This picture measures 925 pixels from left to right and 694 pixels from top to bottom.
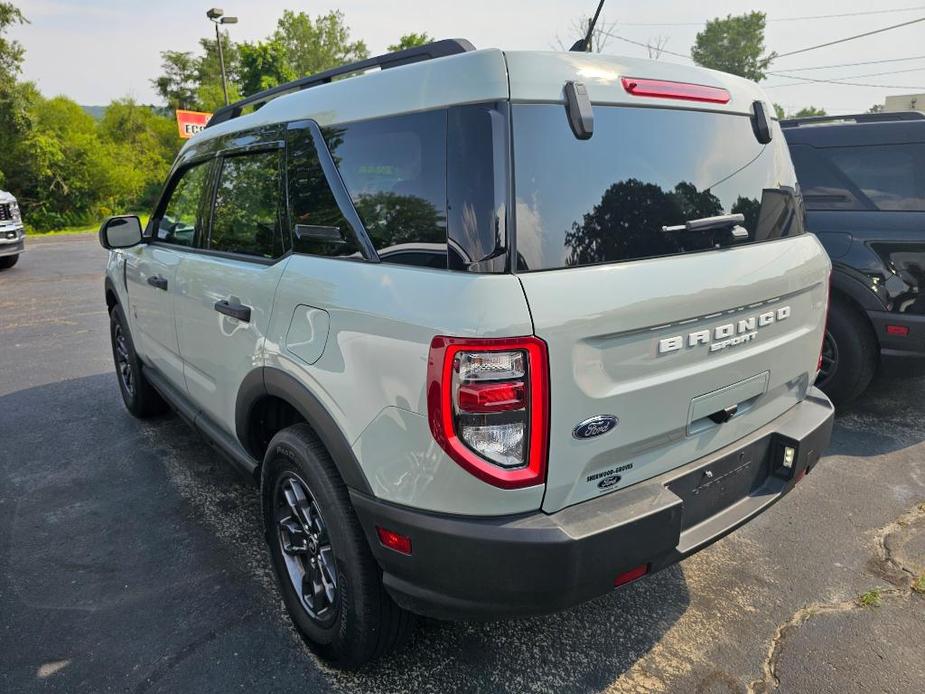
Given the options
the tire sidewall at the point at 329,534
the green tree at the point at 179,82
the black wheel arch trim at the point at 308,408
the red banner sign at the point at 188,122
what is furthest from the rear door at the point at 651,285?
the green tree at the point at 179,82

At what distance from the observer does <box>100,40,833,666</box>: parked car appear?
1.67 m

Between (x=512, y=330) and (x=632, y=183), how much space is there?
27.0 inches

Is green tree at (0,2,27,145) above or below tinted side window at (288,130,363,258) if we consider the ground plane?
above

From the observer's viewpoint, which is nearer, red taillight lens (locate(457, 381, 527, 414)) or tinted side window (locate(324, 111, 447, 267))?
red taillight lens (locate(457, 381, 527, 414))

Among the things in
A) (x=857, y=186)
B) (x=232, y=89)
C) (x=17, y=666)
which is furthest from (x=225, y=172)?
(x=232, y=89)

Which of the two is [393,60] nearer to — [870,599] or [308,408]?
[308,408]

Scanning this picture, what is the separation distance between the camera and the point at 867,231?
13.9 feet

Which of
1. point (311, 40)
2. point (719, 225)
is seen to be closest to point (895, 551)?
point (719, 225)

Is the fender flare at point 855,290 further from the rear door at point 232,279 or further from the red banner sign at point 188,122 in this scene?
the red banner sign at point 188,122

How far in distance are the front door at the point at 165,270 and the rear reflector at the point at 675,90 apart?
211 centimetres

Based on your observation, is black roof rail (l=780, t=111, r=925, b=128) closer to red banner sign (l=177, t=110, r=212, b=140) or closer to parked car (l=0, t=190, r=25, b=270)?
parked car (l=0, t=190, r=25, b=270)

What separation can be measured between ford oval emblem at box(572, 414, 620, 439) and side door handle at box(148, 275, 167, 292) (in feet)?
8.18

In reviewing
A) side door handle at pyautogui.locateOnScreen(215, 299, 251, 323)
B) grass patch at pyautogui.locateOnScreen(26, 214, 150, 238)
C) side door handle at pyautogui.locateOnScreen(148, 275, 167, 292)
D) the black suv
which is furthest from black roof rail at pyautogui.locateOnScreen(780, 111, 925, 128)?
grass patch at pyautogui.locateOnScreen(26, 214, 150, 238)

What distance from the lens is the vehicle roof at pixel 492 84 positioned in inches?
67.5
